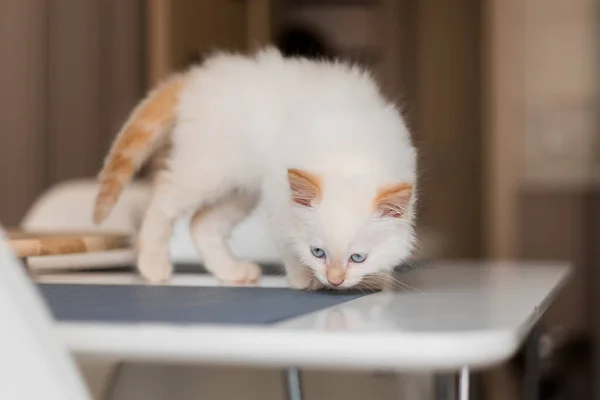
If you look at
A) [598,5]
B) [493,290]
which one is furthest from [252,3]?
[493,290]

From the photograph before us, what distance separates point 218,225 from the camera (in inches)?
54.9

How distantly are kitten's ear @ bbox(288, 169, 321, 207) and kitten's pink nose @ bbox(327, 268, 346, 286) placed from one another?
0.29ft

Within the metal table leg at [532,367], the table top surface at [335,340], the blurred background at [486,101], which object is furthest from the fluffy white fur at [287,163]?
the blurred background at [486,101]

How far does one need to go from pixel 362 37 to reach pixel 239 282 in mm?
3360

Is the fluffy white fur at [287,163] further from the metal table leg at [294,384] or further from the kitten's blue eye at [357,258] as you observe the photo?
the metal table leg at [294,384]

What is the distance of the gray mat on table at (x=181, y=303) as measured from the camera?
2.61ft

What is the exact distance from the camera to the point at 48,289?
1.08 m

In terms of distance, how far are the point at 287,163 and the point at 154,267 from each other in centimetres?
26

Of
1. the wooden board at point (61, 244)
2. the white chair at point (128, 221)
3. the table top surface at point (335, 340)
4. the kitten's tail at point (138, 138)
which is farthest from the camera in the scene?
the white chair at point (128, 221)

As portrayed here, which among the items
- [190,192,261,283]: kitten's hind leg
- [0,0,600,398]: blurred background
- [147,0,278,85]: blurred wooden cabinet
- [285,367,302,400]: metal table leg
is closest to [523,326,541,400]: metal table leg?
[285,367,302,400]: metal table leg

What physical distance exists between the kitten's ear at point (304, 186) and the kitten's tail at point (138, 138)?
1.01 ft

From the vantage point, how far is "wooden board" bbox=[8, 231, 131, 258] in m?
1.20

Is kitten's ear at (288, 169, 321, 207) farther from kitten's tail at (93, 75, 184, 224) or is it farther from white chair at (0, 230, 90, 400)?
white chair at (0, 230, 90, 400)

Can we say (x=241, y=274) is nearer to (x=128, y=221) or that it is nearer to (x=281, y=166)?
(x=281, y=166)
